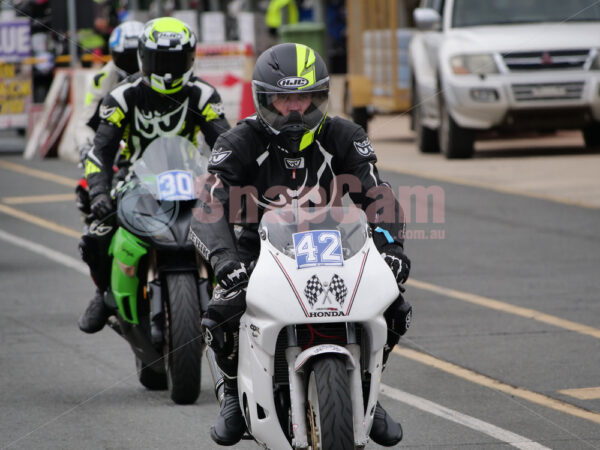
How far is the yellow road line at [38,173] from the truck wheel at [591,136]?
7.16 metres

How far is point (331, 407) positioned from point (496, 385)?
2.73m

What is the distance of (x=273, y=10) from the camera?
111 ft

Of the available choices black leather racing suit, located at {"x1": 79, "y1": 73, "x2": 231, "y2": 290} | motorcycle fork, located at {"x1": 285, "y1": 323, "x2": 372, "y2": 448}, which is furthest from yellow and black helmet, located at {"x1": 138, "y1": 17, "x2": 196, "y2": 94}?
motorcycle fork, located at {"x1": 285, "y1": 323, "x2": 372, "y2": 448}

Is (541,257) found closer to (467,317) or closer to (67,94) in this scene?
(467,317)

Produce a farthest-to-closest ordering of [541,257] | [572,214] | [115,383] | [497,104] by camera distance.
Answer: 1. [497,104]
2. [572,214]
3. [541,257]
4. [115,383]

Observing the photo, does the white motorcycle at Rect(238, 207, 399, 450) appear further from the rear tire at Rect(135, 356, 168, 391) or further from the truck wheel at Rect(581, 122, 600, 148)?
the truck wheel at Rect(581, 122, 600, 148)

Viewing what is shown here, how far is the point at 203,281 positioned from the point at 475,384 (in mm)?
1576

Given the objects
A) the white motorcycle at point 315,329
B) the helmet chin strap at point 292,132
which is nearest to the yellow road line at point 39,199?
the helmet chin strap at point 292,132

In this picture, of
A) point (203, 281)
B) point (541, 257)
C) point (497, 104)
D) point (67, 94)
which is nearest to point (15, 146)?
point (67, 94)

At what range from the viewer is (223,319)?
18.1ft

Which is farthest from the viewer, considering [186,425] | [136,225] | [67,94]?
[67,94]

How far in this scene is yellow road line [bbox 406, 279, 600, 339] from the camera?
29.3 feet

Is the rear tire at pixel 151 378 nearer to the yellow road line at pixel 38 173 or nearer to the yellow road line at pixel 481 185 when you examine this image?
the yellow road line at pixel 481 185

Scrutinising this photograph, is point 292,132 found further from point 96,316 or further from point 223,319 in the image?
point 96,316
